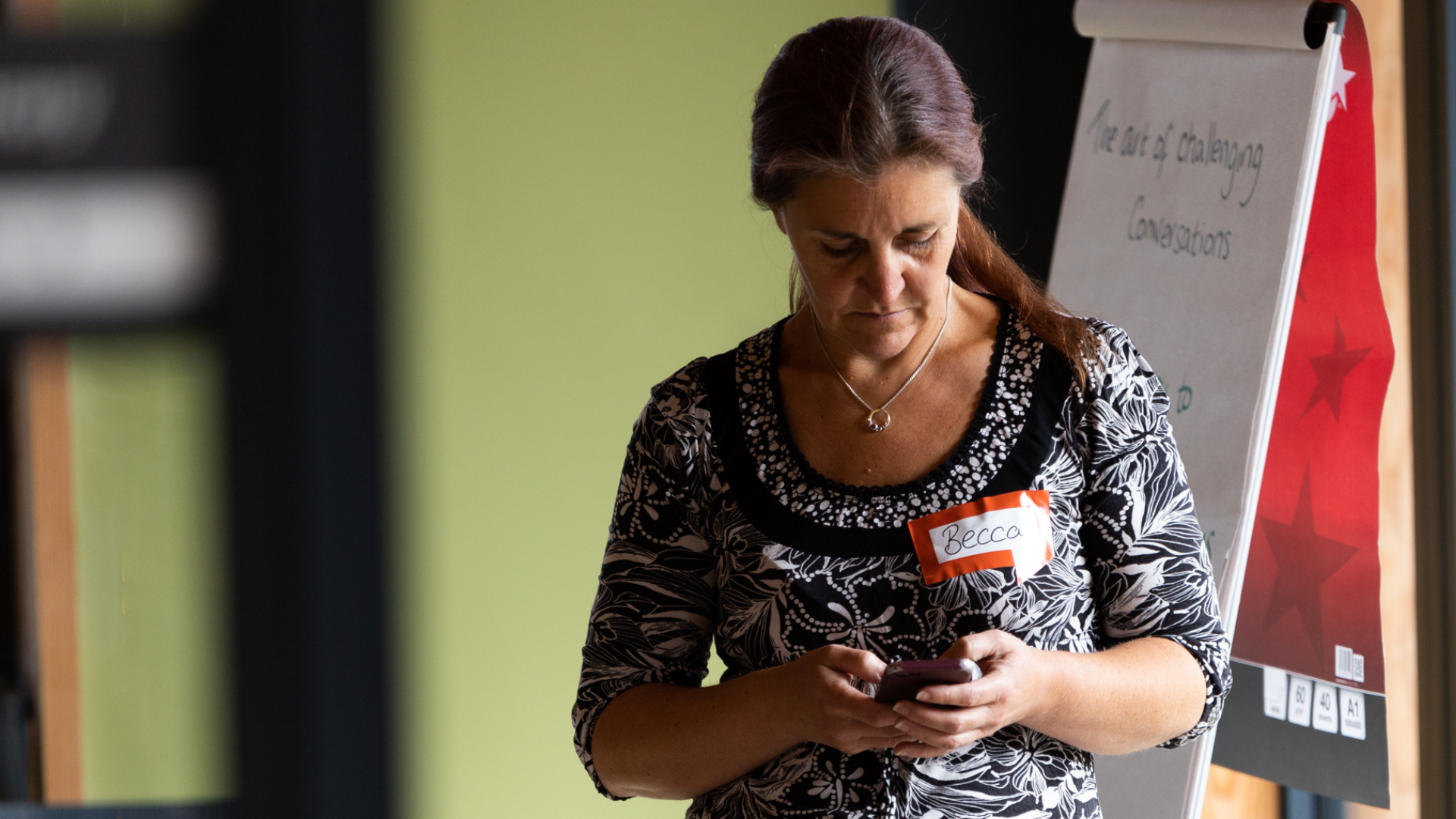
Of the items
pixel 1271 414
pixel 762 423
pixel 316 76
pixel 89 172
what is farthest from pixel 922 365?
pixel 89 172

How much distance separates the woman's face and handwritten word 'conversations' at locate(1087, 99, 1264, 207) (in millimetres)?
1047

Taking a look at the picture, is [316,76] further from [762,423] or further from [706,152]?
[762,423]

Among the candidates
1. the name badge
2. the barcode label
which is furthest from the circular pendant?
the barcode label

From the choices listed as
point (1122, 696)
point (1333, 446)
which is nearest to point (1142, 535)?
point (1122, 696)

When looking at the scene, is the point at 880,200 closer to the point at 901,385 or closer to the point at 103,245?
the point at 901,385

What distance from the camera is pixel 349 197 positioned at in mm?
2514

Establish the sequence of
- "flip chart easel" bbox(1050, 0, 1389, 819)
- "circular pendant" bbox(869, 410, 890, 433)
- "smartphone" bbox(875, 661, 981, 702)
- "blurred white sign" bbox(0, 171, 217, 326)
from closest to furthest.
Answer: "smartphone" bbox(875, 661, 981, 702) < "circular pendant" bbox(869, 410, 890, 433) < "flip chart easel" bbox(1050, 0, 1389, 819) < "blurred white sign" bbox(0, 171, 217, 326)

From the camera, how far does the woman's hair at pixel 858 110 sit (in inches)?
43.6

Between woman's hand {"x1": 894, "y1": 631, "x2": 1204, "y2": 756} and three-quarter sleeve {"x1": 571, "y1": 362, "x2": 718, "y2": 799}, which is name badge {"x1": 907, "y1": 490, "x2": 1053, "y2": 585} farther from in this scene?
three-quarter sleeve {"x1": 571, "y1": 362, "x2": 718, "y2": 799}

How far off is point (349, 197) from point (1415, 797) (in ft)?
8.00

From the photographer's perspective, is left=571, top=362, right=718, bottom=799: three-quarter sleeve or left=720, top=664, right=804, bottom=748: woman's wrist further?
left=571, top=362, right=718, bottom=799: three-quarter sleeve

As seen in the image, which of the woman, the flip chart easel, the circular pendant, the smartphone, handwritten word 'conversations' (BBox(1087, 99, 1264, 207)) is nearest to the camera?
the smartphone

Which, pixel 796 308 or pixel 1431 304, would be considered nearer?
pixel 796 308

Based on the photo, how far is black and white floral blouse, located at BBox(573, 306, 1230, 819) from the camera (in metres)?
1.16
